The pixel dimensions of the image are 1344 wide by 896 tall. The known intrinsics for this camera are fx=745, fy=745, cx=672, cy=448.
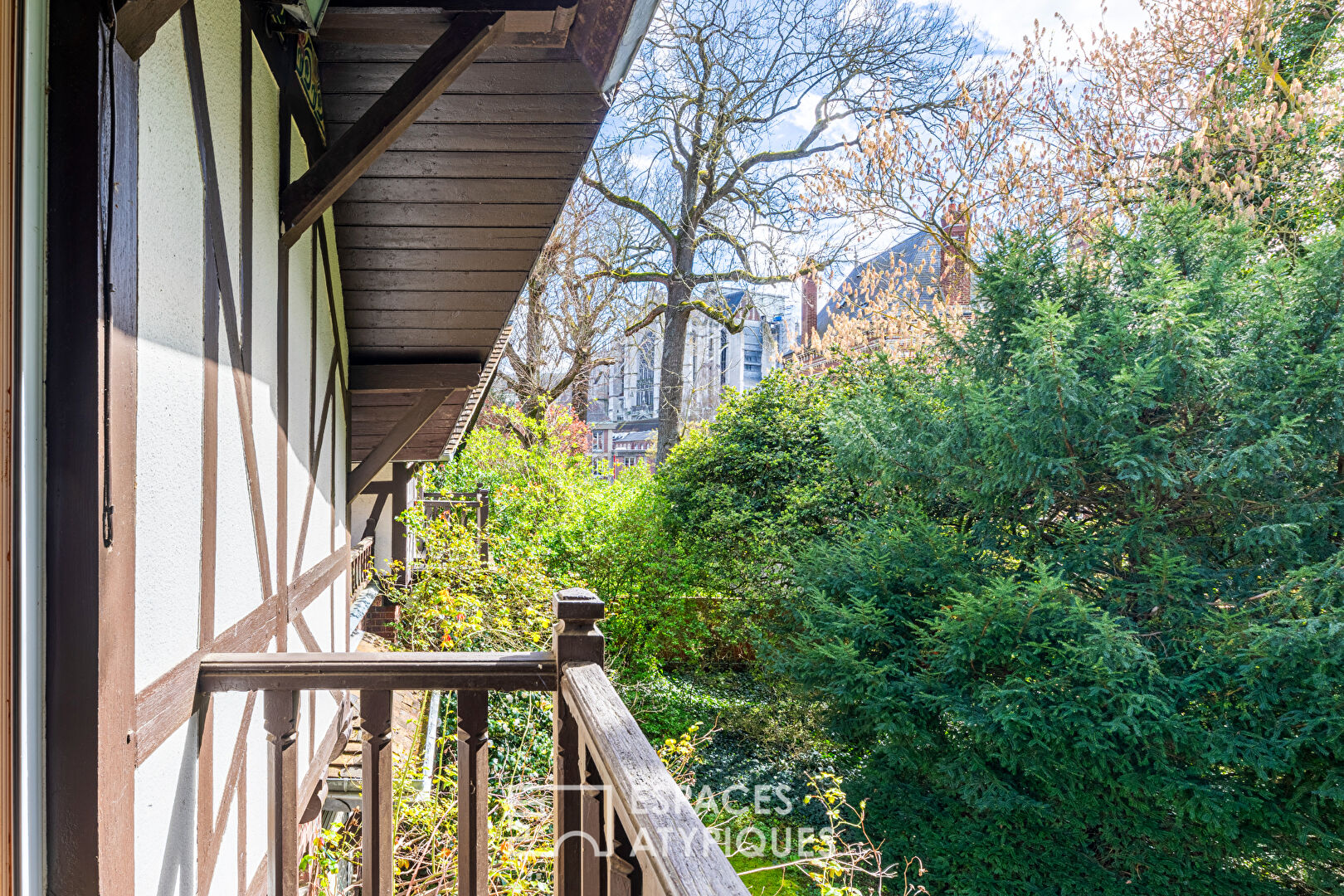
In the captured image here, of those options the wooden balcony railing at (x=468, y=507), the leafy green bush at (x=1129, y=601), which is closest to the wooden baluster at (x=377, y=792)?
the leafy green bush at (x=1129, y=601)

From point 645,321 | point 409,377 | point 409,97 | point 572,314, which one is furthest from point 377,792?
point 645,321

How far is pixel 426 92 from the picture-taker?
1.97m

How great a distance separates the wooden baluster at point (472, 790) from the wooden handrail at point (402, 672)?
0.18 ft

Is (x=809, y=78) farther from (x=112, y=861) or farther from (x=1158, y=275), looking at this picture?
(x=112, y=861)

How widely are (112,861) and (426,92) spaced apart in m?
1.80

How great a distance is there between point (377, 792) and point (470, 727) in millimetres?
234

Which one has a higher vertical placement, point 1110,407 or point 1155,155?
point 1155,155

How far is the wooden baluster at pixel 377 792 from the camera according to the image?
5.00 ft

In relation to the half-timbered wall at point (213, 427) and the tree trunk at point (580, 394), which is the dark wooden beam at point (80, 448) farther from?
the tree trunk at point (580, 394)

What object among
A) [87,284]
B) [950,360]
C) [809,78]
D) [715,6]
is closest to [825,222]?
[809,78]

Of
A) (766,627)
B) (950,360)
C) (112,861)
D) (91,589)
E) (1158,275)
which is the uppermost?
(1158,275)

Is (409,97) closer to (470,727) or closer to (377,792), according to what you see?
(470,727)

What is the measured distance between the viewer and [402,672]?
149 centimetres

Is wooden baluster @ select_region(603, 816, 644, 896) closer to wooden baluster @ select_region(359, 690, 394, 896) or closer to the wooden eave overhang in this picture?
wooden baluster @ select_region(359, 690, 394, 896)
